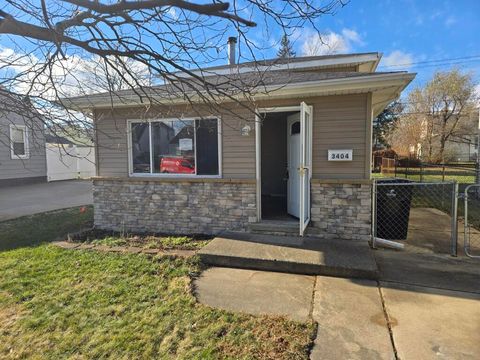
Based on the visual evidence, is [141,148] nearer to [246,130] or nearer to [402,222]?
[246,130]

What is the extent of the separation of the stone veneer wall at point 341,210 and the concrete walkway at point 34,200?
25.6ft

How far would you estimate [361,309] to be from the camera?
9.90 ft

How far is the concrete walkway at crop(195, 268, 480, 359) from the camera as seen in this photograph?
2.43 m

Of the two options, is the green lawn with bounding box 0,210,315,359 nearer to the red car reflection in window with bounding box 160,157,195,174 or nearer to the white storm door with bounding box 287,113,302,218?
the red car reflection in window with bounding box 160,157,195,174

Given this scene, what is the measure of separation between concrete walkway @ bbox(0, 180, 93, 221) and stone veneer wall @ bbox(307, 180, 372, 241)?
781 cm

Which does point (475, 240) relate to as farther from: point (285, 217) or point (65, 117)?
point (65, 117)

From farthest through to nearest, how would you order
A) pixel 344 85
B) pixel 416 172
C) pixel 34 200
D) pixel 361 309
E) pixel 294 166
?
pixel 416 172 < pixel 34 200 < pixel 294 166 < pixel 344 85 < pixel 361 309

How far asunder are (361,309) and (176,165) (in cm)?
432

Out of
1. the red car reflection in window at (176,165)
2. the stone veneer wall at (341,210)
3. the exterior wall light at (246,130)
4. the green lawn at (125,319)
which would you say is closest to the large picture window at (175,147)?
the red car reflection in window at (176,165)

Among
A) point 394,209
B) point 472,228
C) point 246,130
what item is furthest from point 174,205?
point 472,228

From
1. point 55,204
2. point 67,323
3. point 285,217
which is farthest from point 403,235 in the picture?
point 55,204

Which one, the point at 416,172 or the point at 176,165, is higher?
the point at 176,165

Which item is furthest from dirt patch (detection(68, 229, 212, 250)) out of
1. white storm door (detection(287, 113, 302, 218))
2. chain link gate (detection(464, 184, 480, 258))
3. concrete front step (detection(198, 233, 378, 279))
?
chain link gate (detection(464, 184, 480, 258))

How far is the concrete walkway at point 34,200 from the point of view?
8648mm
